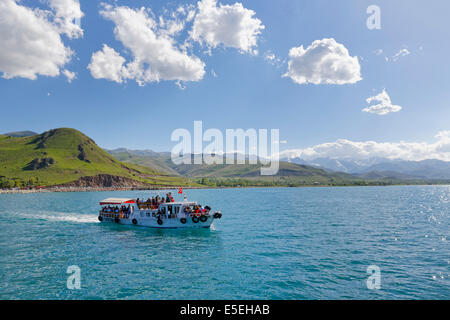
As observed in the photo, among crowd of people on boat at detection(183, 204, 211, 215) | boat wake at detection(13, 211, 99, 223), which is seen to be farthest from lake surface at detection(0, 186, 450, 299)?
boat wake at detection(13, 211, 99, 223)

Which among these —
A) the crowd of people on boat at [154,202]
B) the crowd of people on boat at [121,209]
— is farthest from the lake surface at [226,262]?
the crowd of people on boat at [121,209]

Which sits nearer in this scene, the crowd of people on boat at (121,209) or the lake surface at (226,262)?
the lake surface at (226,262)

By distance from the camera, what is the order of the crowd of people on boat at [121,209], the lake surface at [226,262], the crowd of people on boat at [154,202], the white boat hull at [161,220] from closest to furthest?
the lake surface at [226,262] < the white boat hull at [161,220] < the crowd of people on boat at [154,202] < the crowd of people on boat at [121,209]

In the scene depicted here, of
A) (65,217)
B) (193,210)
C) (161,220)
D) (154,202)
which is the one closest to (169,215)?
(161,220)

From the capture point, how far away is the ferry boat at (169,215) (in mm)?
50438

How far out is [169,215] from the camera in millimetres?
51938

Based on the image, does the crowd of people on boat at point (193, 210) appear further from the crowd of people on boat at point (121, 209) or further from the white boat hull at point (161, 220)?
the crowd of people on boat at point (121, 209)

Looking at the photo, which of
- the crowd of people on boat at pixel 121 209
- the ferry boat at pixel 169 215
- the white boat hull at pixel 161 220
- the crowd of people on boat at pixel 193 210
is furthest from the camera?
the crowd of people on boat at pixel 121 209

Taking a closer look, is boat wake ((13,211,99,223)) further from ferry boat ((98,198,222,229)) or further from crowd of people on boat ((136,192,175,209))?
crowd of people on boat ((136,192,175,209))

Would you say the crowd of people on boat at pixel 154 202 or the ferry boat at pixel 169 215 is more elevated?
the crowd of people on boat at pixel 154 202

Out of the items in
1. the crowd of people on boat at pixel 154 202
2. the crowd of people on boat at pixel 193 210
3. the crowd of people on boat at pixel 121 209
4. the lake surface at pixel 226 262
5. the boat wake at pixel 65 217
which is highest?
the crowd of people on boat at pixel 154 202

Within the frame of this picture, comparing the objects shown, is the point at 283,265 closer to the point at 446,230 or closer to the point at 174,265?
the point at 174,265

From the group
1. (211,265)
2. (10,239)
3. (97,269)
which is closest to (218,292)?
(211,265)
